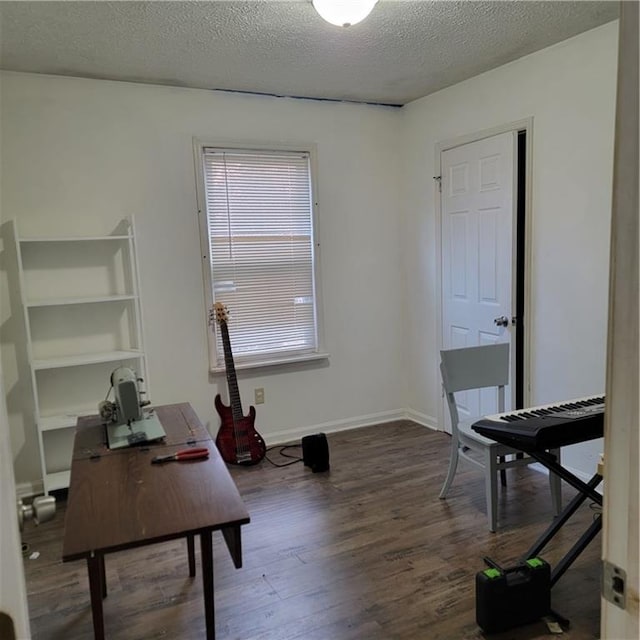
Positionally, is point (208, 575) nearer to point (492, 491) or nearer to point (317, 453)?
point (492, 491)

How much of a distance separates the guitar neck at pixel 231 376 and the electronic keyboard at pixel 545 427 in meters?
1.95

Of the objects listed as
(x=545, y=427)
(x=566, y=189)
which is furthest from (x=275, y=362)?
(x=545, y=427)

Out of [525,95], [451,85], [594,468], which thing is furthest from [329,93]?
[594,468]

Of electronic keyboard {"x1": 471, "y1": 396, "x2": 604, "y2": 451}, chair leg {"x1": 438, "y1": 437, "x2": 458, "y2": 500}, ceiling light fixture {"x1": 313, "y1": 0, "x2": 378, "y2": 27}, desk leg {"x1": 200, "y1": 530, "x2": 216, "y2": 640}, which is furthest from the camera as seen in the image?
chair leg {"x1": 438, "y1": 437, "x2": 458, "y2": 500}

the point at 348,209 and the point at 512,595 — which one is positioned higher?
the point at 348,209

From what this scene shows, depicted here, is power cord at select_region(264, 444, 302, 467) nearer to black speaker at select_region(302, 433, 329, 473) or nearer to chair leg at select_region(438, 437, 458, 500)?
black speaker at select_region(302, 433, 329, 473)

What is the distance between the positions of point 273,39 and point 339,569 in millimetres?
2652

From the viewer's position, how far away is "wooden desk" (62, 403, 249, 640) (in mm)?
1438

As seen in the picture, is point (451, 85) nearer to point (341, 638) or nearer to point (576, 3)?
point (576, 3)

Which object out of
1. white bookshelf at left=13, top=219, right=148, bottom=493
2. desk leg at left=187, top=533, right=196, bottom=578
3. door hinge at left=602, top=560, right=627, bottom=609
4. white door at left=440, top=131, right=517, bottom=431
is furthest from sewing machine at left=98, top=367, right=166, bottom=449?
A: white door at left=440, top=131, right=517, bottom=431

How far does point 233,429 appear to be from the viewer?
3.64m

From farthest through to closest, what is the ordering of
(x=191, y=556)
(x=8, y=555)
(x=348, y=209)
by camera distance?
1. (x=348, y=209)
2. (x=191, y=556)
3. (x=8, y=555)

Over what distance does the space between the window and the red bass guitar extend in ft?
0.57

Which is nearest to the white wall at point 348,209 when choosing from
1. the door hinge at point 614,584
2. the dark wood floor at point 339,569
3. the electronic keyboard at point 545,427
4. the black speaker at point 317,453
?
the black speaker at point 317,453
